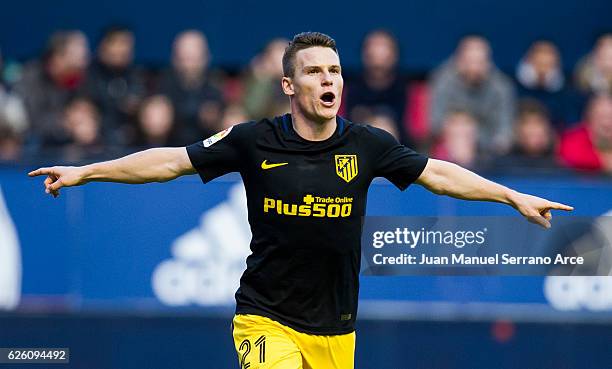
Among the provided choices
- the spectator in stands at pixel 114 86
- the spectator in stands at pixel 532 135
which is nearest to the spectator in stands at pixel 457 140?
the spectator in stands at pixel 532 135

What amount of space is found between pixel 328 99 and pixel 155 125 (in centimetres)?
562

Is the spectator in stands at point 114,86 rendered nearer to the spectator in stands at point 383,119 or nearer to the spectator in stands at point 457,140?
the spectator in stands at point 383,119

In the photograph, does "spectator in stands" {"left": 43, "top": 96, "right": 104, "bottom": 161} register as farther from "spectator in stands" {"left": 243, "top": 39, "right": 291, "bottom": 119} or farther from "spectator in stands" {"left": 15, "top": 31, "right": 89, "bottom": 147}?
"spectator in stands" {"left": 243, "top": 39, "right": 291, "bottom": 119}

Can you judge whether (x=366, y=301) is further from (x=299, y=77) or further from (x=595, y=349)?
(x=299, y=77)

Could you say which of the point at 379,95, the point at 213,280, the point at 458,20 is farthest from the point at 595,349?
the point at 458,20

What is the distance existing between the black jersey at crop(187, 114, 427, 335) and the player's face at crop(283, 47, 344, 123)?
0.61 ft

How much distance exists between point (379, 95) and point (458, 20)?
3.56 metres

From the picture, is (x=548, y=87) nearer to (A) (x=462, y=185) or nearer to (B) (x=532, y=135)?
(B) (x=532, y=135)

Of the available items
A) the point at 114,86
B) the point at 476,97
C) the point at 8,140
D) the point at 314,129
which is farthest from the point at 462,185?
the point at 114,86

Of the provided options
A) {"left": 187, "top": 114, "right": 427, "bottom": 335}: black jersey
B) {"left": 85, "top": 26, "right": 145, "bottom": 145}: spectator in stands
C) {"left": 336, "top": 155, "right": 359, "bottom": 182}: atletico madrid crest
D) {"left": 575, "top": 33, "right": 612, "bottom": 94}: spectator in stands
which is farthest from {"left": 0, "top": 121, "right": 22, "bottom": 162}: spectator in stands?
{"left": 575, "top": 33, "right": 612, "bottom": 94}: spectator in stands

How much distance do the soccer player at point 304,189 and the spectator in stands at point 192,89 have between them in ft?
18.4

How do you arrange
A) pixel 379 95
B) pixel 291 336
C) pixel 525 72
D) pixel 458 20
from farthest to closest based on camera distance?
pixel 458 20, pixel 525 72, pixel 379 95, pixel 291 336

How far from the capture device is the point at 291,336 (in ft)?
23.1

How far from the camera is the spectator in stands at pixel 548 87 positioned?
14.1 m
